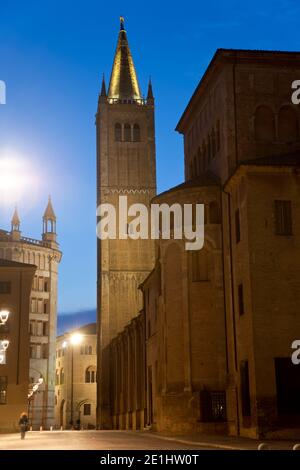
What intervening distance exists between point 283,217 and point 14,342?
29.7 meters

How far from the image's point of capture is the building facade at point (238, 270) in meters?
30.6

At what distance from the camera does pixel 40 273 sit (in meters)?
90.2

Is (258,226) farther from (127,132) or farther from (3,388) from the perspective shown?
(127,132)

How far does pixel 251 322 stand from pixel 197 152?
50.8 feet

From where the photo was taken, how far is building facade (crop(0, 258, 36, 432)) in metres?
54.0

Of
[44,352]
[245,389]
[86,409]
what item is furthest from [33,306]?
[245,389]

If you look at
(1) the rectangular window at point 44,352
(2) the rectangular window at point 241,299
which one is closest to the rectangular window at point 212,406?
(2) the rectangular window at point 241,299

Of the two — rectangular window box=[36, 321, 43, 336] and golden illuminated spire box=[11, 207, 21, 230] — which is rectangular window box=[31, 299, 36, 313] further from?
golden illuminated spire box=[11, 207, 21, 230]

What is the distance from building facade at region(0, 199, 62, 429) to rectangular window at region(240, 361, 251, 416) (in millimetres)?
55955

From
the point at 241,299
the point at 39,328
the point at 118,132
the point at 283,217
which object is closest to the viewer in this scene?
the point at 283,217

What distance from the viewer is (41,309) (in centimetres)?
8950

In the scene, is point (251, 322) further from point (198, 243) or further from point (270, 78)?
point (270, 78)

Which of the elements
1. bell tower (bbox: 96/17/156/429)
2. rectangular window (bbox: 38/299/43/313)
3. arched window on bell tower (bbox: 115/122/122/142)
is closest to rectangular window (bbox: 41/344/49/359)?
rectangular window (bbox: 38/299/43/313)
